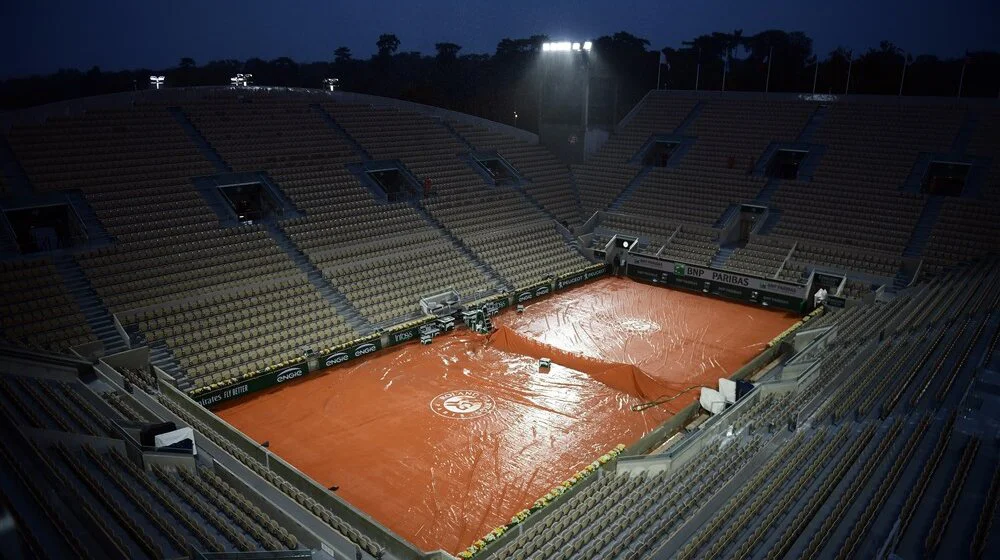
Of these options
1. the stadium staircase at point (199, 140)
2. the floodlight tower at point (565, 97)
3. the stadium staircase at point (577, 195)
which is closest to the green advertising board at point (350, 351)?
the stadium staircase at point (199, 140)

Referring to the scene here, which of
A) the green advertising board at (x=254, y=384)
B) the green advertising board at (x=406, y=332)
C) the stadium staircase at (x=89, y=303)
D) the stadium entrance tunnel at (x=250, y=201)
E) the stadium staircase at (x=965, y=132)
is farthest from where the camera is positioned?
the stadium staircase at (x=965, y=132)

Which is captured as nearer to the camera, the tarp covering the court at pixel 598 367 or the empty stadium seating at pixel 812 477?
the empty stadium seating at pixel 812 477

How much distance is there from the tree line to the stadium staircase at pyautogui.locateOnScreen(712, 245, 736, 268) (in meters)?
12.3

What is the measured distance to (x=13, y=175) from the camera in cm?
1983

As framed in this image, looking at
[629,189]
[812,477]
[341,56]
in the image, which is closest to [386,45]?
[341,56]

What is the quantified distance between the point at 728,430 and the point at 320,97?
27119 millimetres

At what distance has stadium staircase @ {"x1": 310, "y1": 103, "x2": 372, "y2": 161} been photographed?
28828 mm

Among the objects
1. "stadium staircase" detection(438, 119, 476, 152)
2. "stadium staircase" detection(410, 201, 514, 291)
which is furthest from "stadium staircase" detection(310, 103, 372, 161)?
"stadium staircase" detection(438, 119, 476, 152)

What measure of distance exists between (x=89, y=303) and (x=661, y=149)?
2778cm

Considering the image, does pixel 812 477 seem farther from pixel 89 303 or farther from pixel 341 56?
pixel 341 56

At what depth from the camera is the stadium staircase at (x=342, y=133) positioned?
94.6ft

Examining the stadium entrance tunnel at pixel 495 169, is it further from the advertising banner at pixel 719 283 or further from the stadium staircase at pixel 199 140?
the stadium staircase at pixel 199 140

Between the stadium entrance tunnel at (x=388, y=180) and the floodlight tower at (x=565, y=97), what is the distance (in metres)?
10.8

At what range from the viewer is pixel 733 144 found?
3222cm
